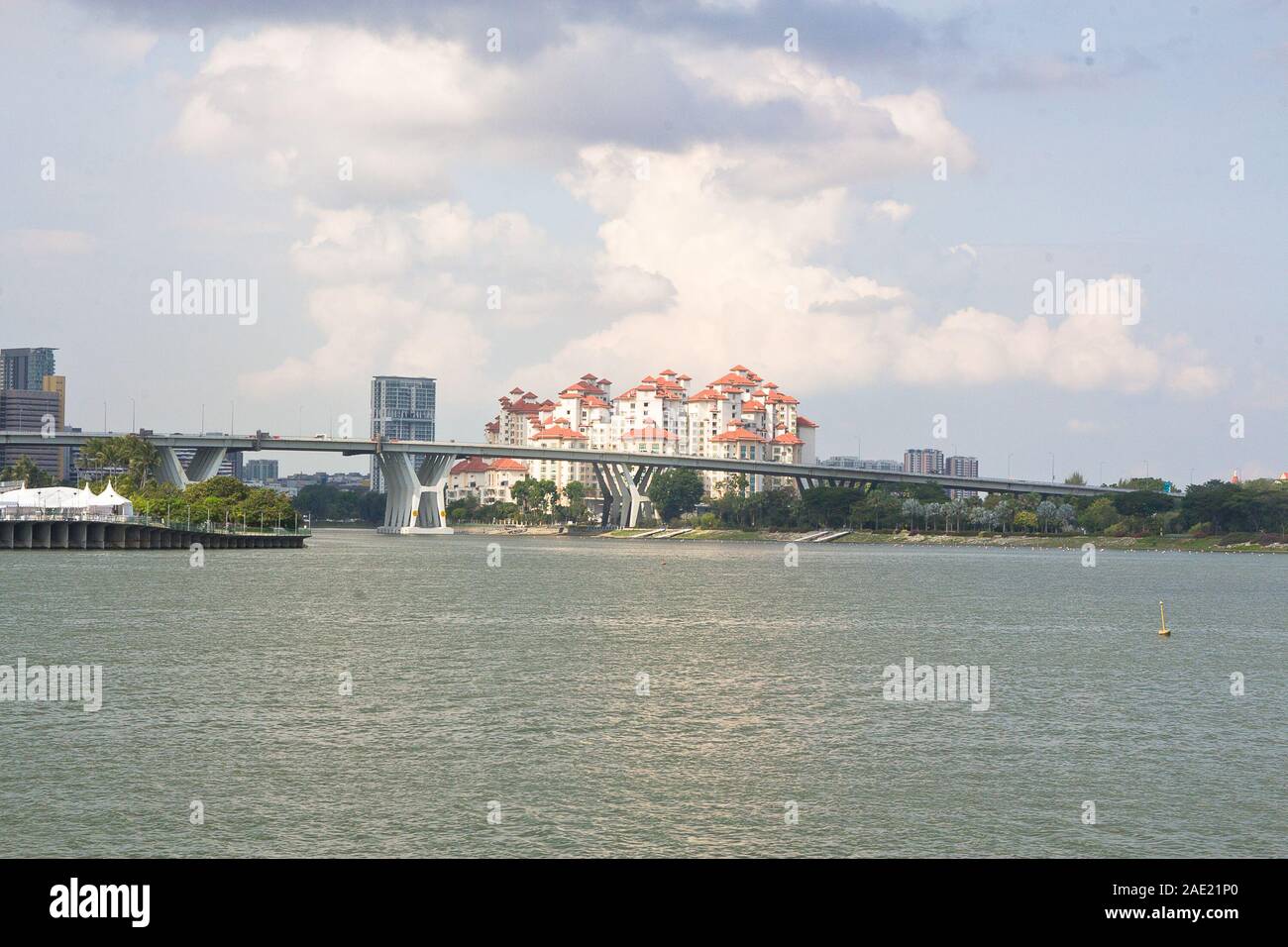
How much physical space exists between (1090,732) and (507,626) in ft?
102

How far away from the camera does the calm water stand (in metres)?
22.7

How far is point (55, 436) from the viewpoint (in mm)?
192000

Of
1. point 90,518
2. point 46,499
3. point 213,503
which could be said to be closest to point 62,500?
point 46,499

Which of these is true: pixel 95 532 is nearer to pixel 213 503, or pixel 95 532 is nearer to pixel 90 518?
pixel 90 518

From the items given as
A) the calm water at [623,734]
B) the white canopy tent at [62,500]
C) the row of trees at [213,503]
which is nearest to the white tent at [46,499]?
the white canopy tent at [62,500]

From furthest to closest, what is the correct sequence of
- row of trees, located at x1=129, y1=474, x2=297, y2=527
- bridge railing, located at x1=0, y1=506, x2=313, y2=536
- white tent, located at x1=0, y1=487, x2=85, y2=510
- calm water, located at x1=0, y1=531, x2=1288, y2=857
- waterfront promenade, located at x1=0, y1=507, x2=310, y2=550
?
1. row of trees, located at x1=129, y1=474, x2=297, y2=527
2. bridge railing, located at x1=0, y1=506, x2=313, y2=536
3. white tent, located at x1=0, y1=487, x2=85, y2=510
4. waterfront promenade, located at x1=0, y1=507, x2=310, y2=550
5. calm water, located at x1=0, y1=531, x2=1288, y2=857

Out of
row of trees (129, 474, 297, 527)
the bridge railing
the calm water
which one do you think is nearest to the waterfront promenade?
the bridge railing

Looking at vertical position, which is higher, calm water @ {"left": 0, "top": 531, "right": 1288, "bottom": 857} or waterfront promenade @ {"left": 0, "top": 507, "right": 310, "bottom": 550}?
waterfront promenade @ {"left": 0, "top": 507, "right": 310, "bottom": 550}

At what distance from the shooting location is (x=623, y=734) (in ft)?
105

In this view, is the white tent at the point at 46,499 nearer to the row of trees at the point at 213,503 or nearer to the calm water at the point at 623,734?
the row of trees at the point at 213,503

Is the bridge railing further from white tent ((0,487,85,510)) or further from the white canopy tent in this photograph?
white tent ((0,487,85,510))
